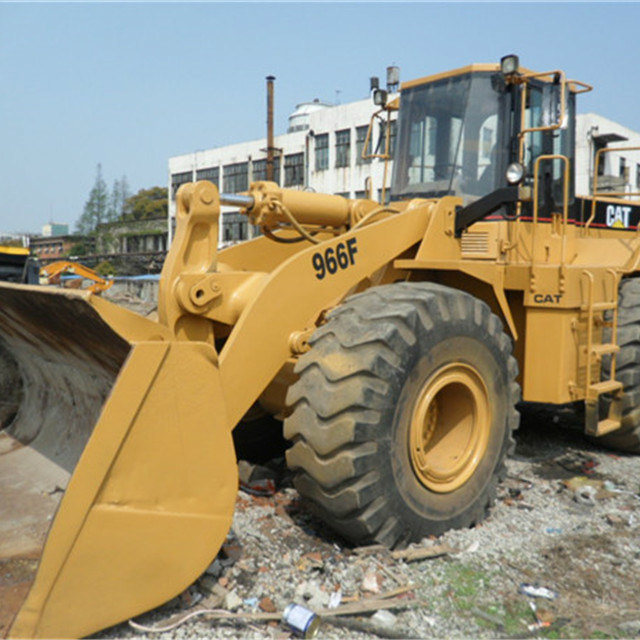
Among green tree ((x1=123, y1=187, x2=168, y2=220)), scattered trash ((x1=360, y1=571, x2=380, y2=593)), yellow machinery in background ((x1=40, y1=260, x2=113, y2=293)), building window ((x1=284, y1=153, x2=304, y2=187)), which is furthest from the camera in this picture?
green tree ((x1=123, y1=187, x2=168, y2=220))

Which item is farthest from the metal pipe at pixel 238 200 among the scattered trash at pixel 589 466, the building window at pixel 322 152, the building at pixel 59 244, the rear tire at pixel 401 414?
the building at pixel 59 244

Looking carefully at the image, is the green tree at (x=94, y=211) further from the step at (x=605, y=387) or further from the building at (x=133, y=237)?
the step at (x=605, y=387)

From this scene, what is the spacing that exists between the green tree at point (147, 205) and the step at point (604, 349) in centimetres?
6497

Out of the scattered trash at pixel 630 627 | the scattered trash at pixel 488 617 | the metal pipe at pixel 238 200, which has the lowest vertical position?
the scattered trash at pixel 630 627

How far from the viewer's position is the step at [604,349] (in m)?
5.21

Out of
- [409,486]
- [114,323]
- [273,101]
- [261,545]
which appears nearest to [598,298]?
[409,486]

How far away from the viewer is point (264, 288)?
12.6ft

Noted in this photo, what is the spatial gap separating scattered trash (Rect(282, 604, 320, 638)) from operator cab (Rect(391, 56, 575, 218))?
3446 mm

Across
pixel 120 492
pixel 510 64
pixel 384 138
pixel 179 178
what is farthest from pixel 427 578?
pixel 179 178

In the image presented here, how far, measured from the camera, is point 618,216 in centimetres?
699

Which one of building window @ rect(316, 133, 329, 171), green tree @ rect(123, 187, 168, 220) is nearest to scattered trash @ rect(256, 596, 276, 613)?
building window @ rect(316, 133, 329, 171)

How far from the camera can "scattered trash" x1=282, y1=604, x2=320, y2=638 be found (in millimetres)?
2943

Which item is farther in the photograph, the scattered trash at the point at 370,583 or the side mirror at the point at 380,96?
the side mirror at the point at 380,96

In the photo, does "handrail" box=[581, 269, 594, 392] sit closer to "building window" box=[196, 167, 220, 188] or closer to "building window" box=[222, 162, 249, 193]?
"building window" box=[222, 162, 249, 193]
